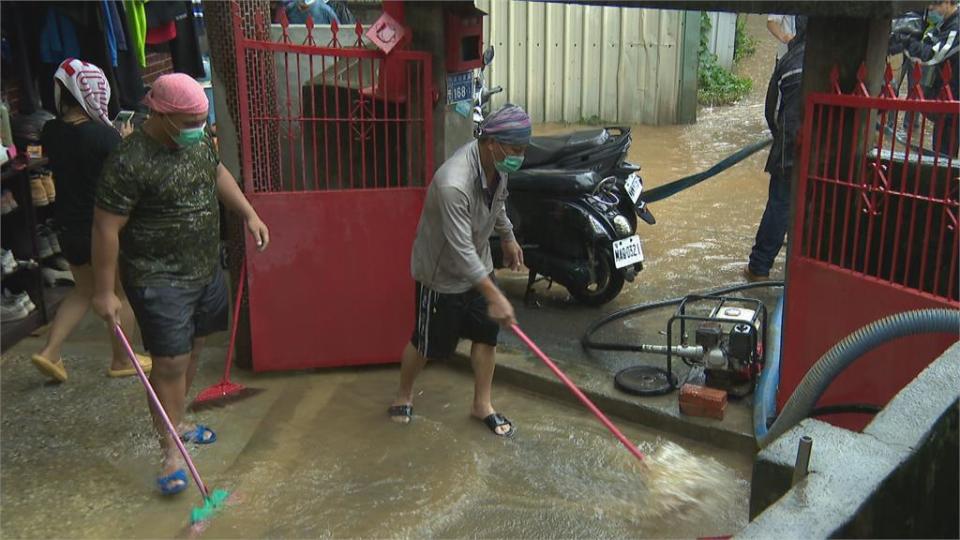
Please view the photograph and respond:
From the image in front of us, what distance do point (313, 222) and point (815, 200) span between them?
8.66 ft

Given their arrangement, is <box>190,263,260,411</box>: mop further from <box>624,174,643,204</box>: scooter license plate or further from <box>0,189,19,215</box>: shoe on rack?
<box>624,174,643,204</box>: scooter license plate

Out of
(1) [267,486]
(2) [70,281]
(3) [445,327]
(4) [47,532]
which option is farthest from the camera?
(2) [70,281]

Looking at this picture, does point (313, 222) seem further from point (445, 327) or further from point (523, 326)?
point (523, 326)

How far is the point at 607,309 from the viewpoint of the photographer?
20.8 feet

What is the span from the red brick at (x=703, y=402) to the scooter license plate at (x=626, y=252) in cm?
139

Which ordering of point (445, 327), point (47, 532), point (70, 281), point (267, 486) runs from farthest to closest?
point (70, 281) → point (445, 327) → point (267, 486) → point (47, 532)

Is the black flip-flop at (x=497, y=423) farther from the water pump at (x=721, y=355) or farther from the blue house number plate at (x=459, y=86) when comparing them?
the blue house number plate at (x=459, y=86)

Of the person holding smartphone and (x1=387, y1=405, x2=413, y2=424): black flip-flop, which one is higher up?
the person holding smartphone

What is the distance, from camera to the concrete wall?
7.73ft

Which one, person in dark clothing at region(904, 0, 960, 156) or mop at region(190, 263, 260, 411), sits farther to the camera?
person in dark clothing at region(904, 0, 960, 156)

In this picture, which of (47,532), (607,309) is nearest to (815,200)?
(607,309)

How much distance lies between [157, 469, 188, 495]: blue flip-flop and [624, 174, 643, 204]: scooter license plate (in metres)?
3.53

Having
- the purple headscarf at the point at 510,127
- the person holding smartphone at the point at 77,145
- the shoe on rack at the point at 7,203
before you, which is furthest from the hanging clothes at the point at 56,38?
the purple headscarf at the point at 510,127

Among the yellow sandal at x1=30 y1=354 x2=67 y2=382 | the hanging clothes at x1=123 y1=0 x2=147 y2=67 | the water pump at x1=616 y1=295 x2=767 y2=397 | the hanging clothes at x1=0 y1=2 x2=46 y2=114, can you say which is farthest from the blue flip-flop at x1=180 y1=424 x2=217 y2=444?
the hanging clothes at x1=123 y1=0 x2=147 y2=67
